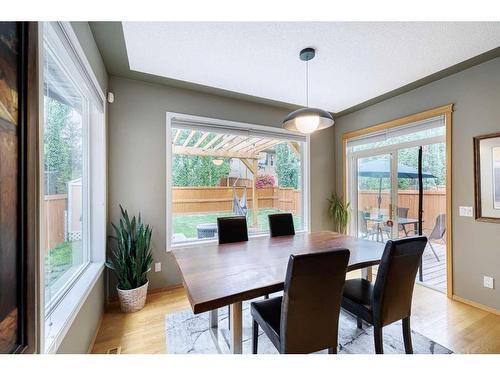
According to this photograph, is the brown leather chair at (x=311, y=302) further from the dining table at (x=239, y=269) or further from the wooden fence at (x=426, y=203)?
the wooden fence at (x=426, y=203)

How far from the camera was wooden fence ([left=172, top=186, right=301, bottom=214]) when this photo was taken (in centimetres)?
301

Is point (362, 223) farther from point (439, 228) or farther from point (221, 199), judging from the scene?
point (221, 199)

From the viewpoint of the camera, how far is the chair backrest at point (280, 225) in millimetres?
2592

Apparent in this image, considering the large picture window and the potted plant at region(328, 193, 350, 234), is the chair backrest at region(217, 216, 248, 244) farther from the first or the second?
the potted plant at region(328, 193, 350, 234)

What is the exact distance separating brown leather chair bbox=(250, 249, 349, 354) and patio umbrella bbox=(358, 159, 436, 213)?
2.54 meters

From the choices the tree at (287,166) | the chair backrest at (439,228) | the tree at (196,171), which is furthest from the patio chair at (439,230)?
the tree at (196,171)

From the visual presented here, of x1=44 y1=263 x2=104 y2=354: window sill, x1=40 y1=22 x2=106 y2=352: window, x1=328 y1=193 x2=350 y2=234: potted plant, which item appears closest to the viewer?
x1=44 y1=263 x2=104 y2=354: window sill

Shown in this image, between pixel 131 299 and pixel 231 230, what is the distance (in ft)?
4.07

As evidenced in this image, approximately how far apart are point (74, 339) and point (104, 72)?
2.43 meters

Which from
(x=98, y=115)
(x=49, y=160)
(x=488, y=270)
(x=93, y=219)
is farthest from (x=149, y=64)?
(x=488, y=270)

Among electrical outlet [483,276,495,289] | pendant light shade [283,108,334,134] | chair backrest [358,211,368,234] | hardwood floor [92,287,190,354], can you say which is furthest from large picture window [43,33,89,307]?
chair backrest [358,211,368,234]

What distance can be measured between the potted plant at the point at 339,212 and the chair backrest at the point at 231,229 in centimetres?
217

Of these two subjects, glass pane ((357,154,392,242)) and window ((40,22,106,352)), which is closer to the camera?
window ((40,22,106,352))

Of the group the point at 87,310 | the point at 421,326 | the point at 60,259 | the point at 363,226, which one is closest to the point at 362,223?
the point at 363,226
